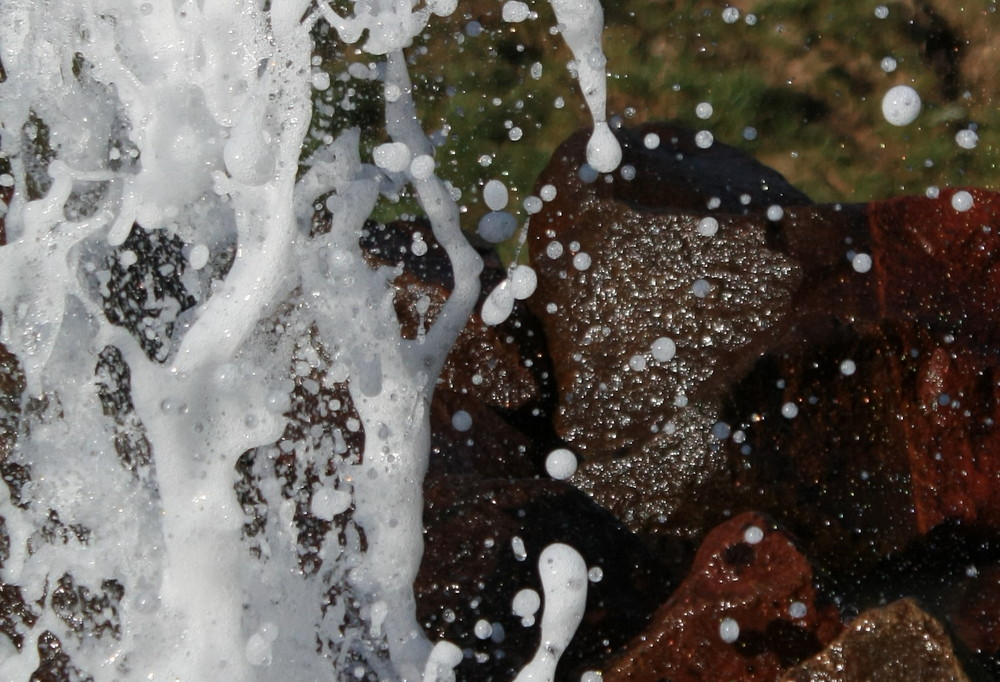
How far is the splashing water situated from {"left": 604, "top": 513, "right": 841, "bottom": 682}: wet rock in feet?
0.86

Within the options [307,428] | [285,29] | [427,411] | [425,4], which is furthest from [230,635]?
[425,4]

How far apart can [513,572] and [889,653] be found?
95cm

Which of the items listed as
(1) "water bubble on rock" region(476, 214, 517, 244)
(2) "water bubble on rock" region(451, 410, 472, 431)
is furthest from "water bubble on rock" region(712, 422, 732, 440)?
(1) "water bubble on rock" region(476, 214, 517, 244)

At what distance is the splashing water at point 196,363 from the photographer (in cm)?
270

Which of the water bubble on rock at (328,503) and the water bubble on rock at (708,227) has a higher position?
the water bubble on rock at (708,227)

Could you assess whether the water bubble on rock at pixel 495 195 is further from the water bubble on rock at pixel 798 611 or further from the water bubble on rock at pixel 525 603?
the water bubble on rock at pixel 798 611

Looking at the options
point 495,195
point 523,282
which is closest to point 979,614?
point 523,282

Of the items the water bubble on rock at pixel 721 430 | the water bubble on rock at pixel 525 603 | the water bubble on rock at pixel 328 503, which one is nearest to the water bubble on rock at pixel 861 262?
the water bubble on rock at pixel 721 430

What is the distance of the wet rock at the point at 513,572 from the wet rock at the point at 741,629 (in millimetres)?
153

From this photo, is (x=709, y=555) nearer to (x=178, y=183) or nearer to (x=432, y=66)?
(x=178, y=183)

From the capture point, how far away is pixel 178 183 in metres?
3.07

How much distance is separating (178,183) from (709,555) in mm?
1861

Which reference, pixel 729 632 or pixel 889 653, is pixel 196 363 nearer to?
pixel 729 632

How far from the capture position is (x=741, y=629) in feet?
8.05
